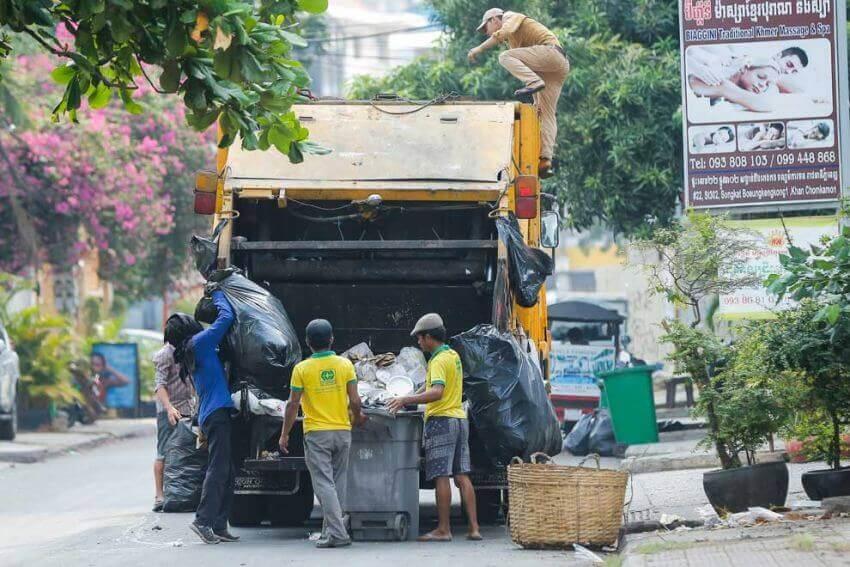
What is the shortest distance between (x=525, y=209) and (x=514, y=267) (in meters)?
0.64

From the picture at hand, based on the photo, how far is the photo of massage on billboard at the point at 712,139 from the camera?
49.1 ft

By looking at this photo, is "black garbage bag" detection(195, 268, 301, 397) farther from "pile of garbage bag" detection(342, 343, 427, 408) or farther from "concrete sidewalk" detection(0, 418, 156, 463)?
"concrete sidewalk" detection(0, 418, 156, 463)

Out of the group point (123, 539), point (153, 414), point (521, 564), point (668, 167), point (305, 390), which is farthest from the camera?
point (153, 414)

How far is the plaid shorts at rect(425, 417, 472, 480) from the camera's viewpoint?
9586 mm

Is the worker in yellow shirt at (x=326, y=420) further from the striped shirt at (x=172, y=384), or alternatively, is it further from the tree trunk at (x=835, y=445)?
the tree trunk at (x=835, y=445)

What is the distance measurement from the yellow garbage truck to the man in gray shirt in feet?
3.58

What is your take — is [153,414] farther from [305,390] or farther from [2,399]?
[305,390]

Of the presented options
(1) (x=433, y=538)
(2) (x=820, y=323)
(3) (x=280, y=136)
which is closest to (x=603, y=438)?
(1) (x=433, y=538)

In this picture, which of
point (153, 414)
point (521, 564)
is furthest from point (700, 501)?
point (153, 414)

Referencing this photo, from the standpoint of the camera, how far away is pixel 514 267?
34.3ft

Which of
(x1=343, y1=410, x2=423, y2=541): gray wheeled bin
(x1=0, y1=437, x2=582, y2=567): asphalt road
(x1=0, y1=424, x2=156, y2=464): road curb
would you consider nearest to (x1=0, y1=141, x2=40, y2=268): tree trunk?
(x1=0, y1=424, x2=156, y2=464): road curb

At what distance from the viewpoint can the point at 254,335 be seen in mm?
9797

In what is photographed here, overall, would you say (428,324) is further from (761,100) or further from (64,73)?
(761,100)

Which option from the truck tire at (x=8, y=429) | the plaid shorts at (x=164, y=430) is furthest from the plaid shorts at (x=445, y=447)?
the truck tire at (x=8, y=429)
